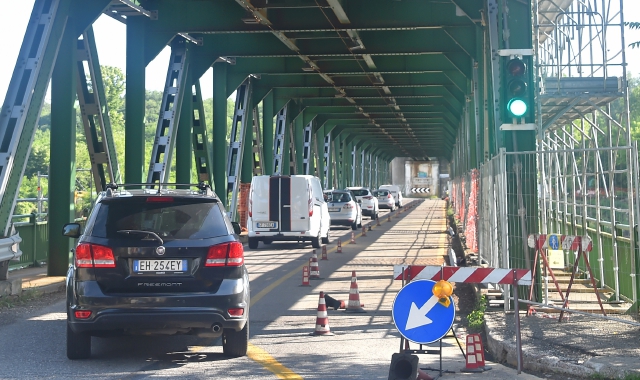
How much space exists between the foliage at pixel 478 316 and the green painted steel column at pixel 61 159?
7513mm

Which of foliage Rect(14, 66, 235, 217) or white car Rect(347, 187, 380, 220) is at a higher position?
foliage Rect(14, 66, 235, 217)

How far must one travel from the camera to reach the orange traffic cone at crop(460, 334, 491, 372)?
7.50 m

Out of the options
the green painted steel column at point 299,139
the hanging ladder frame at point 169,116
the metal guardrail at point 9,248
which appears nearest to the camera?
the metal guardrail at point 9,248

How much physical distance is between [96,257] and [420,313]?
2802 mm

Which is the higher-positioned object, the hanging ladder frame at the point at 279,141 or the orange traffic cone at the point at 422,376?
the hanging ladder frame at the point at 279,141

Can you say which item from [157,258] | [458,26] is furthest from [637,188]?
[458,26]

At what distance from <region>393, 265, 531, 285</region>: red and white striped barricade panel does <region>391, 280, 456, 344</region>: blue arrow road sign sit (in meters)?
0.44

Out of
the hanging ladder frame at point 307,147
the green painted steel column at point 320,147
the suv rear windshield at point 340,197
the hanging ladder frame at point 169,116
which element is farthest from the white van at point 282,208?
the green painted steel column at point 320,147

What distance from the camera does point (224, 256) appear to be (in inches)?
306

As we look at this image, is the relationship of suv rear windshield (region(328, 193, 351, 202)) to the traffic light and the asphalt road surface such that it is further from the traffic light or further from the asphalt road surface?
the traffic light

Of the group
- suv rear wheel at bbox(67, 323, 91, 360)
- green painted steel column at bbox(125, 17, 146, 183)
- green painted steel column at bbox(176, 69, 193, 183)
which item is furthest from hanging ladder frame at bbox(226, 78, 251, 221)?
suv rear wheel at bbox(67, 323, 91, 360)

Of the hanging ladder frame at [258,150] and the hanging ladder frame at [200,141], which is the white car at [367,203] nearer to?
the hanging ladder frame at [258,150]

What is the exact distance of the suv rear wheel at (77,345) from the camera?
7922mm

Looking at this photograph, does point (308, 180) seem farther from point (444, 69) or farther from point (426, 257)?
point (444, 69)
